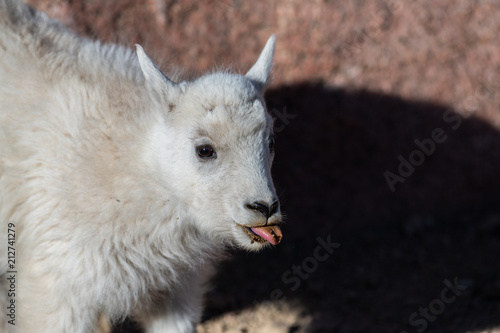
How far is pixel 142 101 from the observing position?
436cm

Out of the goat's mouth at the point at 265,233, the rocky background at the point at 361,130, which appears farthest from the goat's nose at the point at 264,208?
the rocky background at the point at 361,130

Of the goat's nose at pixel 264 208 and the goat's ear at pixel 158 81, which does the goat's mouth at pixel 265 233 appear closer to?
the goat's nose at pixel 264 208

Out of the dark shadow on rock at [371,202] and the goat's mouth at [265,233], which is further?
the dark shadow on rock at [371,202]

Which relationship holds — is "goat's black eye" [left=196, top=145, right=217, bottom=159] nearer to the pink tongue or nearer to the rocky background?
the pink tongue

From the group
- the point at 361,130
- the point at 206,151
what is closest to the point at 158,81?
the point at 206,151

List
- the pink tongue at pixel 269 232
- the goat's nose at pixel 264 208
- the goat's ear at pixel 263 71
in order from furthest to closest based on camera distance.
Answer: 1. the goat's ear at pixel 263 71
2. the pink tongue at pixel 269 232
3. the goat's nose at pixel 264 208

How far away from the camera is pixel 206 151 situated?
12.9 feet

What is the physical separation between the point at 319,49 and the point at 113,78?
2.75m

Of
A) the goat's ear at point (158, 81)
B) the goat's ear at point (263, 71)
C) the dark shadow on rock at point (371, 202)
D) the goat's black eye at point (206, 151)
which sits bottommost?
the dark shadow on rock at point (371, 202)

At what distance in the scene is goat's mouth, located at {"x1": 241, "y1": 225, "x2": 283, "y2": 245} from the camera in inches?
151

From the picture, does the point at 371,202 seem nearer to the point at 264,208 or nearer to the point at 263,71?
the point at 263,71

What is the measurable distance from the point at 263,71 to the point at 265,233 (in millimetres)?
1164

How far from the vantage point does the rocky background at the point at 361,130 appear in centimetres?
634

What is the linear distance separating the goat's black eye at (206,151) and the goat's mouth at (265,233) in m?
0.44
